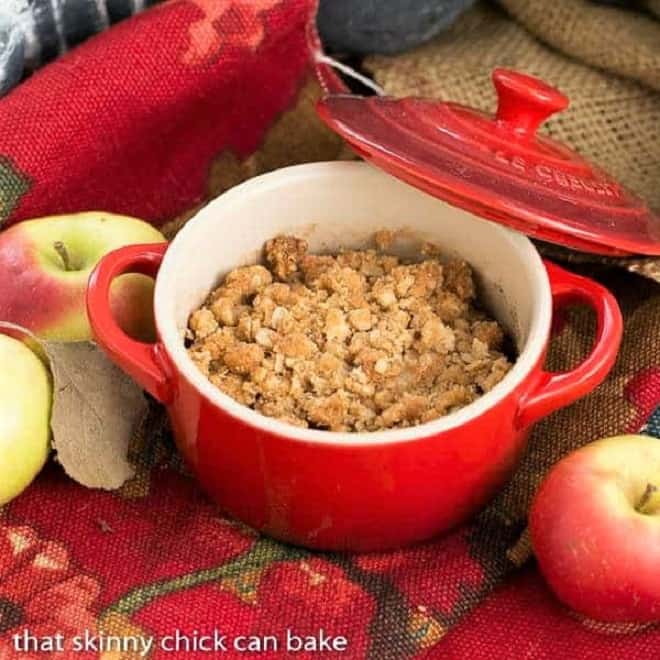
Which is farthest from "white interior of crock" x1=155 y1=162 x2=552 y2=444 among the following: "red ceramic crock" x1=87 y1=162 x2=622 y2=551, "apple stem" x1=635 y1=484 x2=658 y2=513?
"apple stem" x1=635 y1=484 x2=658 y2=513

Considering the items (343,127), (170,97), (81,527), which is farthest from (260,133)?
(81,527)

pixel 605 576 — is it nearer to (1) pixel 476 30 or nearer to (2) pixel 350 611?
(2) pixel 350 611

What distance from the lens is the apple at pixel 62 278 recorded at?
2.46 ft

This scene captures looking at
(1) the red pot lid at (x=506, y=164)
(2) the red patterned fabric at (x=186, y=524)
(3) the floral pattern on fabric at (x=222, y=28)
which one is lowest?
(2) the red patterned fabric at (x=186, y=524)

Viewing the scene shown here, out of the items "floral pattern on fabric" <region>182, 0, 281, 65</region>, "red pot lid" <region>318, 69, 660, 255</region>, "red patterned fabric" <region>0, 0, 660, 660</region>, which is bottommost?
"red patterned fabric" <region>0, 0, 660, 660</region>

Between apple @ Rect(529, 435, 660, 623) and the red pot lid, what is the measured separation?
128 mm

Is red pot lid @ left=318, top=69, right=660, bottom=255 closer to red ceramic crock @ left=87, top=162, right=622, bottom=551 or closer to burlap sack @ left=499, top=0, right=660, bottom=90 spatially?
red ceramic crock @ left=87, top=162, right=622, bottom=551

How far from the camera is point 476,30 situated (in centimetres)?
102

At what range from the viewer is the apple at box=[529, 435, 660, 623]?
2.09ft

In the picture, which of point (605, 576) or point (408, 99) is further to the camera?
point (408, 99)

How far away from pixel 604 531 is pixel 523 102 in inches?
10.9

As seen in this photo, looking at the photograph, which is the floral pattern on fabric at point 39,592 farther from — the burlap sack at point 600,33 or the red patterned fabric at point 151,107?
the burlap sack at point 600,33

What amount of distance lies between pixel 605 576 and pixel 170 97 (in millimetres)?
438

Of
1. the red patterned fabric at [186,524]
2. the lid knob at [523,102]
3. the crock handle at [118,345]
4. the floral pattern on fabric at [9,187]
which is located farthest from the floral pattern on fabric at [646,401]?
the floral pattern on fabric at [9,187]
